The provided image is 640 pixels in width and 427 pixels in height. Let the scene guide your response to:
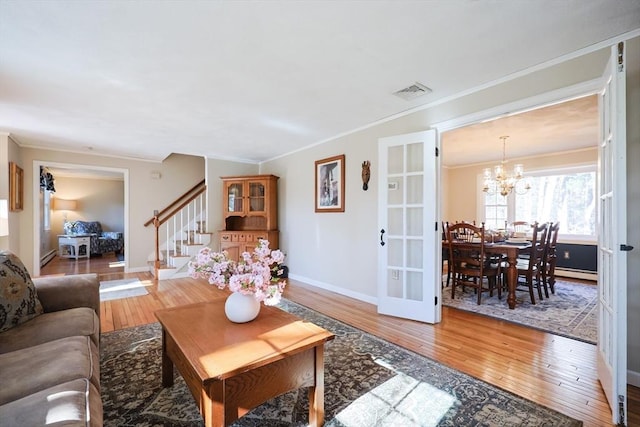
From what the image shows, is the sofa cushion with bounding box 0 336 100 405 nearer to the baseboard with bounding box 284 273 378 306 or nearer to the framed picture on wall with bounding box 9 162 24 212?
the baseboard with bounding box 284 273 378 306

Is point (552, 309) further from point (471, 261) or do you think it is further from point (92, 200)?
point (92, 200)

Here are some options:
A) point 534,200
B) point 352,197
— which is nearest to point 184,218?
point 352,197

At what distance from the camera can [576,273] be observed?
→ 16.8 ft

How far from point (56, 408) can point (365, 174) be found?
342 cm

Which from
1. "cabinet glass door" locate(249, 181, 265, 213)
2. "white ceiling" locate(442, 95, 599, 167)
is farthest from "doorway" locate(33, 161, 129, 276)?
"white ceiling" locate(442, 95, 599, 167)

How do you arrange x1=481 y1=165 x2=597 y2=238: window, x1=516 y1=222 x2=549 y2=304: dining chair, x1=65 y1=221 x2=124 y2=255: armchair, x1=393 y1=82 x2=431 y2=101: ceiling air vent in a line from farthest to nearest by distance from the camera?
x1=65 y1=221 x2=124 y2=255: armchair
x1=481 y1=165 x2=597 y2=238: window
x1=516 y1=222 x2=549 y2=304: dining chair
x1=393 y1=82 x2=431 y2=101: ceiling air vent

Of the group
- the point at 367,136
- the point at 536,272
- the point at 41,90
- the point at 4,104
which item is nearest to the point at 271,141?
the point at 367,136

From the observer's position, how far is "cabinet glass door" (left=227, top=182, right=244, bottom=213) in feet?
18.2

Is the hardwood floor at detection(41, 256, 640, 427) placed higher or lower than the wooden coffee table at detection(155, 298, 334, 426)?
lower

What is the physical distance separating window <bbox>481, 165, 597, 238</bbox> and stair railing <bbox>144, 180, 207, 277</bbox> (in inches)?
253

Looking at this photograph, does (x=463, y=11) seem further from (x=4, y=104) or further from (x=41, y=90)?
(x=4, y=104)

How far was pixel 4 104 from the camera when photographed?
2998 millimetres

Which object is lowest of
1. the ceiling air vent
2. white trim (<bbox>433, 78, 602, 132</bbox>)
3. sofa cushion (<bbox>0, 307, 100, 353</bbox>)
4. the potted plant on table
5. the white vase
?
sofa cushion (<bbox>0, 307, 100, 353</bbox>)

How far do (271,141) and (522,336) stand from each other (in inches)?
158
